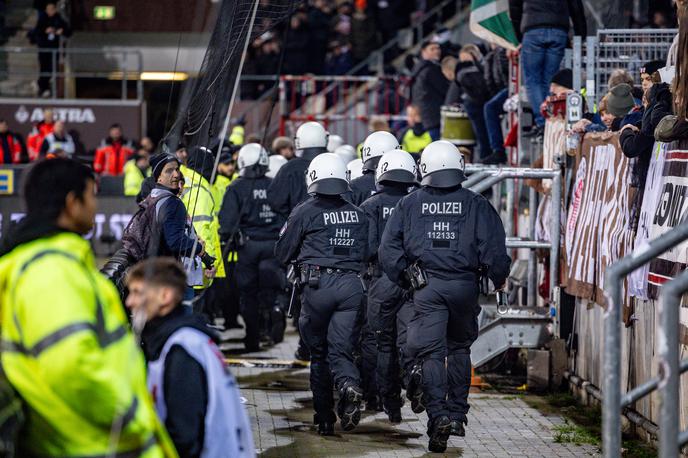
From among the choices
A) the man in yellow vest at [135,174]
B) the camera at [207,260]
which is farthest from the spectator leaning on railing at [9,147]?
the camera at [207,260]

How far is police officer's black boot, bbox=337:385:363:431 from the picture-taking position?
10094 mm

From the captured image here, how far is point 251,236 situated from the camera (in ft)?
49.2

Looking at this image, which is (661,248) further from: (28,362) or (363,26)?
(363,26)

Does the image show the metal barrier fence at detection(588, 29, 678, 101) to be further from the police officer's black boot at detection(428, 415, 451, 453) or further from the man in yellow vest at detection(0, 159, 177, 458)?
the man in yellow vest at detection(0, 159, 177, 458)

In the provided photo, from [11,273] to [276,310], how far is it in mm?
10938

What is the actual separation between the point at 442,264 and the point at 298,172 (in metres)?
4.38

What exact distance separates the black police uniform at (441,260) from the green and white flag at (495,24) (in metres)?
6.44

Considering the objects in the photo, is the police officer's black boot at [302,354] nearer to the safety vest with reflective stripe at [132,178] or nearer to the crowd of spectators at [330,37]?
the safety vest with reflective stripe at [132,178]

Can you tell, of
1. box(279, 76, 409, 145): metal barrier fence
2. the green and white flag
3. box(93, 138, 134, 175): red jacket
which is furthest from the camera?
box(93, 138, 134, 175): red jacket

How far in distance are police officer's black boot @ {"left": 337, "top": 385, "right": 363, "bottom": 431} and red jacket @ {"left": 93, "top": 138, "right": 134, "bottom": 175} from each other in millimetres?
15714

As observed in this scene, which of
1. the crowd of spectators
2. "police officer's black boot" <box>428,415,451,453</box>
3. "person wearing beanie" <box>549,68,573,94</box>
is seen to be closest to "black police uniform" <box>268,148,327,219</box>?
"person wearing beanie" <box>549,68,573,94</box>

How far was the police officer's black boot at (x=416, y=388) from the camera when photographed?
33.0 ft

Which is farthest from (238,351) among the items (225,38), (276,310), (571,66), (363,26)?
(363,26)

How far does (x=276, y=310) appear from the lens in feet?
51.3
